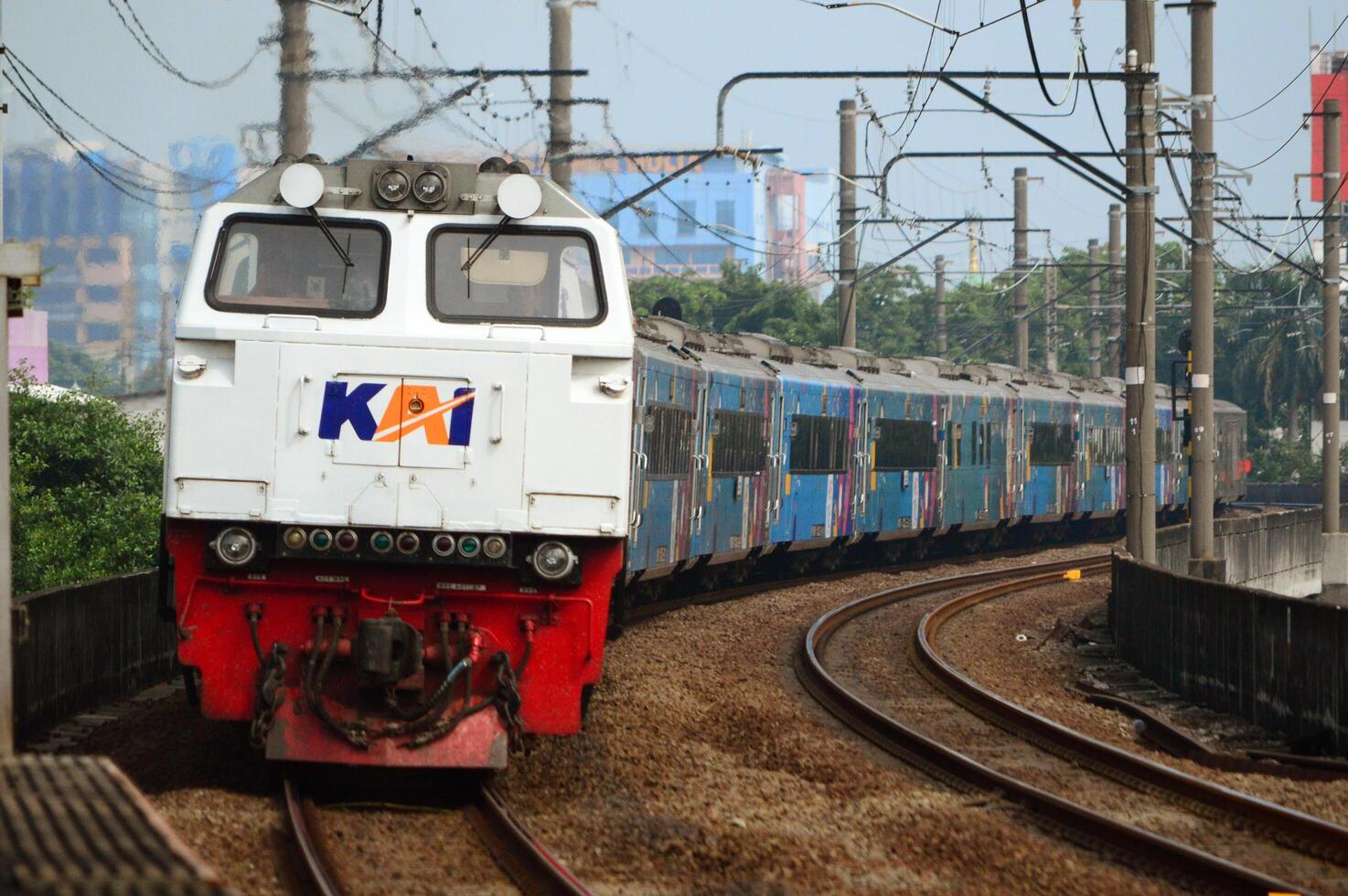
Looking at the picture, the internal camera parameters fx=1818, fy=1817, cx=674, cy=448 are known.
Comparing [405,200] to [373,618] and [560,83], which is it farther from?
[560,83]

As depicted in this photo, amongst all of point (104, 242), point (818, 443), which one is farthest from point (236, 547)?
point (104, 242)

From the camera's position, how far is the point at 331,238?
904 cm

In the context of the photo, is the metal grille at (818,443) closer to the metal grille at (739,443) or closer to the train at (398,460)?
the metal grille at (739,443)

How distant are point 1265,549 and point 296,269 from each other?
22.3m

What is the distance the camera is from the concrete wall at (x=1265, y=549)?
24595mm

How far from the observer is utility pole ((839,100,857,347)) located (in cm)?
3095

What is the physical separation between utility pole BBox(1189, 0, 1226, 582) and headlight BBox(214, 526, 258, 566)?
15.3m

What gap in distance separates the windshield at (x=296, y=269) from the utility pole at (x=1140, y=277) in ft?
39.9

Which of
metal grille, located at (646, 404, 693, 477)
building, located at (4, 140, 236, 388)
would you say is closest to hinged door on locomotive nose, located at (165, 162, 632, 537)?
metal grille, located at (646, 404, 693, 477)

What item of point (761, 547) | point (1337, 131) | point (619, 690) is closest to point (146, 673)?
point (619, 690)

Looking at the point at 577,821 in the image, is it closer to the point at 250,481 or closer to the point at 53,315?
the point at 250,481

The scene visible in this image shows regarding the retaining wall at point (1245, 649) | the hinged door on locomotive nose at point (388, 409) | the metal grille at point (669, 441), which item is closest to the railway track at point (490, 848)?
the hinged door on locomotive nose at point (388, 409)

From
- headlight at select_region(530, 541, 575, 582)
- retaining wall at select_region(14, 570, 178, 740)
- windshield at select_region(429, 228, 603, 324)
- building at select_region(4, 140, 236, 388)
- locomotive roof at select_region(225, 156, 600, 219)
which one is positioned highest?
building at select_region(4, 140, 236, 388)

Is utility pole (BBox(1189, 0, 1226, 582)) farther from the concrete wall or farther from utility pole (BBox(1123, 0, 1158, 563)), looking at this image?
utility pole (BBox(1123, 0, 1158, 563))
